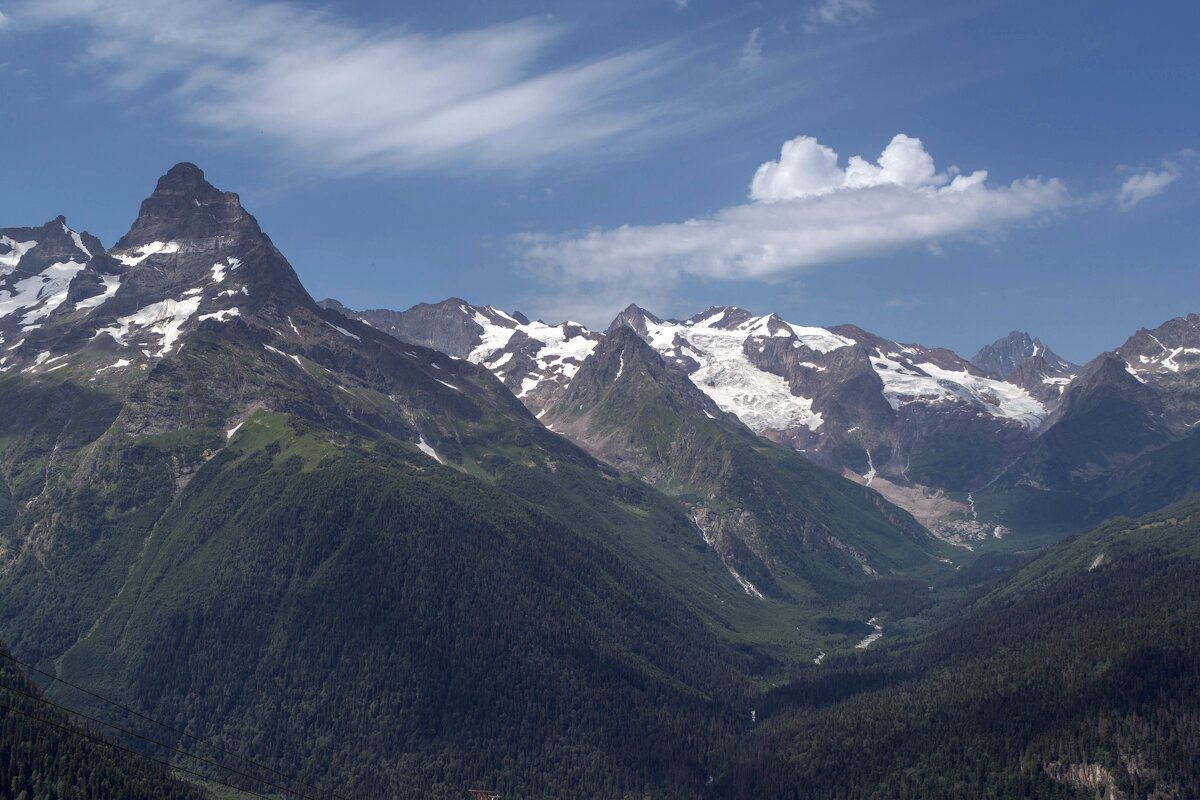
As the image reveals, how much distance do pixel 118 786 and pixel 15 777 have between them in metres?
17.4

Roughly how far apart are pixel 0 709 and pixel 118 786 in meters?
24.2

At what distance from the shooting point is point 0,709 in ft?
649

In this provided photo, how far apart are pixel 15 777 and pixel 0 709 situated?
15.8 meters

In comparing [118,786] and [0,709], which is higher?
[0,709]

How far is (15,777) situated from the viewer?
Answer: 187000mm

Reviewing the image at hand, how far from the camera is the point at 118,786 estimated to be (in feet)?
651
